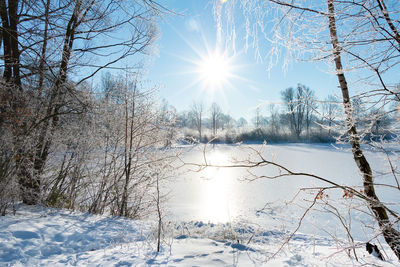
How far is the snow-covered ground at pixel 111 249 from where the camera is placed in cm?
246

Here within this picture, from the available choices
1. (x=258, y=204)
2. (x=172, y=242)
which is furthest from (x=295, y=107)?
(x=258, y=204)

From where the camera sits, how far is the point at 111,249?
2.94 metres

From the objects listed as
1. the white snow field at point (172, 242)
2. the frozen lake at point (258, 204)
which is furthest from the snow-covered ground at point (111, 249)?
the frozen lake at point (258, 204)

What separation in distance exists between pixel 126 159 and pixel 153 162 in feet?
2.46

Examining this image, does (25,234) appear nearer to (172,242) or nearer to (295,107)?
(172,242)

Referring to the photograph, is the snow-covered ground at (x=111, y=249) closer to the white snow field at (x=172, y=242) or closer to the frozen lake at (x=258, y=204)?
the white snow field at (x=172, y=242)

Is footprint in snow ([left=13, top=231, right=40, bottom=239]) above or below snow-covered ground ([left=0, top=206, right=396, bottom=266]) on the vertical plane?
above

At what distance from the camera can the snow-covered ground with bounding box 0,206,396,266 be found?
8.08 feet

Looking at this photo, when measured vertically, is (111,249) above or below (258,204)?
above

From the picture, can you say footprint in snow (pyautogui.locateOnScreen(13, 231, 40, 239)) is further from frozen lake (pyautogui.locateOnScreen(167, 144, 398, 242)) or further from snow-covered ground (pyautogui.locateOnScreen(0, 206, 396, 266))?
frozen lake (pyautogui.locateOnScreen(167, 144, 398, 242))

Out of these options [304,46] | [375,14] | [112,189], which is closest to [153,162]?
[112,189]

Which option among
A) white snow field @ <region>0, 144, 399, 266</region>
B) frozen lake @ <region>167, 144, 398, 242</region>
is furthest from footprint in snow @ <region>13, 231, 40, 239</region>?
frozen lake @ <region>167, 144, 398, 242</region>

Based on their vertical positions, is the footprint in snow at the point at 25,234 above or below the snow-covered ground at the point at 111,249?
above

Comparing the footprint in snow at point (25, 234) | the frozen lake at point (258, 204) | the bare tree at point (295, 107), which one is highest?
the bare tree at point (295, 107)
